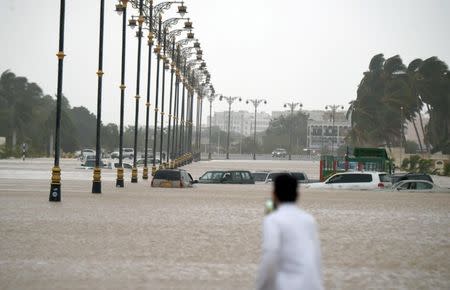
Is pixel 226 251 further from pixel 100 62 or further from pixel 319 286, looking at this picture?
pixel 100 62

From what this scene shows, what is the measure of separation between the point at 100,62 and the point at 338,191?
14.9 m

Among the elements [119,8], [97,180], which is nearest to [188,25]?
[119,8]

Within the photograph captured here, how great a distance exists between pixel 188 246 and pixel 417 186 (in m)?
32.3

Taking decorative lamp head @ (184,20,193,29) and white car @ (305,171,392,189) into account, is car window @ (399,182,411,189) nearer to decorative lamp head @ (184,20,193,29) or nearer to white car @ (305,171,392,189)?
white car @ (305,171,392,189)

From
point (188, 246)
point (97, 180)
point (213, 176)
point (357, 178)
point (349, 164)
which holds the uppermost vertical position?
point (349, 164)

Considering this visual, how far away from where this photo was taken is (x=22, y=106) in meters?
158

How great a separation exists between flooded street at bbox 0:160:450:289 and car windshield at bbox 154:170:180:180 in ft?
49.1

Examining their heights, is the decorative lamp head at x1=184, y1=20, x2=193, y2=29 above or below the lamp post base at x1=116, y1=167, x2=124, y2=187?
above

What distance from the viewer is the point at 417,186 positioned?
46688 mm

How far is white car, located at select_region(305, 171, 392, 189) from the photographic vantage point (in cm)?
4438

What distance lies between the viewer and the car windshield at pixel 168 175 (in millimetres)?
44938

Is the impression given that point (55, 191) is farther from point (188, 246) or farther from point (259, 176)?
point (259, 176)

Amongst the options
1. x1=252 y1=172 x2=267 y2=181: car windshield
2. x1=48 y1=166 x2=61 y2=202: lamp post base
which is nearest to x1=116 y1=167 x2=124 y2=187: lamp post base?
x1=48 y1=166 x2=61 y2=202: lamp post base

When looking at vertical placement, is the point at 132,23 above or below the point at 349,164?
above
